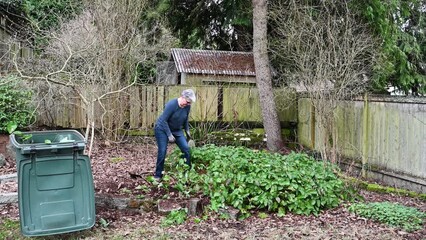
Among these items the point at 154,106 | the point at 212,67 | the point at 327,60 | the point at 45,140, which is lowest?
the point at 45,140

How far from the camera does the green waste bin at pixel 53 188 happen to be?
4.52 metres

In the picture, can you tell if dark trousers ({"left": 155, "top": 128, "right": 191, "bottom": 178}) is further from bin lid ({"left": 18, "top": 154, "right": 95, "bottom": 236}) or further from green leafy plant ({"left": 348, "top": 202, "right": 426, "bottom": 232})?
green leafy plant ({"left": 348, "top": 202, "right": 426, "bottom": 232})

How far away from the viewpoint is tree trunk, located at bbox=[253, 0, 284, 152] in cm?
1146

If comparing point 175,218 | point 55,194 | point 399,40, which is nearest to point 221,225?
point 175,218

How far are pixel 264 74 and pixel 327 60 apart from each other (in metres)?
2.78

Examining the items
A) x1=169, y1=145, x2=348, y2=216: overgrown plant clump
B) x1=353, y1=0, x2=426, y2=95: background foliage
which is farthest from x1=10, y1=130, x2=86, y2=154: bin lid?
x1=353, y1=0, x2=426, y2=95: background foliage

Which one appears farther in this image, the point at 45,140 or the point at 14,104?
the point at 14,104

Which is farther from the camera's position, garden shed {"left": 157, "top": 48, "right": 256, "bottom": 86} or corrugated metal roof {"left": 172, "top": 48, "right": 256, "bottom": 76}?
corrugated metal roof {"left": 172, "top": 48, "right": 256, "bottom": 76}

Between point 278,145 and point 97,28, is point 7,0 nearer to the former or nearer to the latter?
point 97,28

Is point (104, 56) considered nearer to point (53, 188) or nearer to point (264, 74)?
point (264, 74)

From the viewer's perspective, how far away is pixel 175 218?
5410 millimetres

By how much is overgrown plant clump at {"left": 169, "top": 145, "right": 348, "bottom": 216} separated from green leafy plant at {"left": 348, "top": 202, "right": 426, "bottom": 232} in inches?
15.3

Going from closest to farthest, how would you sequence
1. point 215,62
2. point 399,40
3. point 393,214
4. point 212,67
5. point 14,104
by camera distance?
point 393,214, point 14,104, point 212,67, point 215,62, point 399,40

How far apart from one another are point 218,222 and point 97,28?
286 inches
